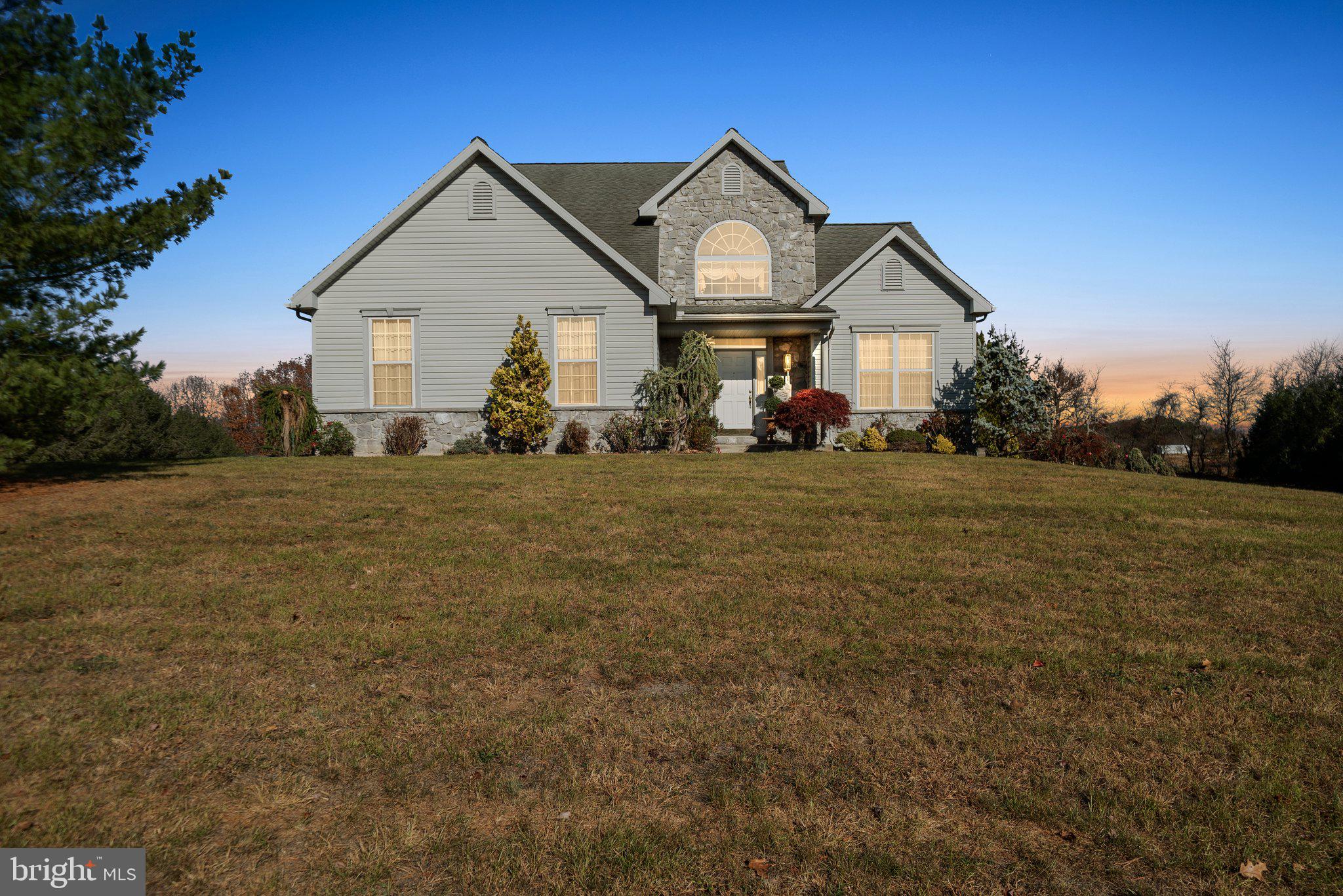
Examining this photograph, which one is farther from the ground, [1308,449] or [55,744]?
[1308,449]

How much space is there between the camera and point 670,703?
4395 millimetres

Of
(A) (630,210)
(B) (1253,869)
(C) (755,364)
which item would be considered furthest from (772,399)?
(B) (1253,869)

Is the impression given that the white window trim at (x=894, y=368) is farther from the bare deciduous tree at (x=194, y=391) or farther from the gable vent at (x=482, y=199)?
the bare deciduous tree at (x=194, y=391)

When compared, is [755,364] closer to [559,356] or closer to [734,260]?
[734,260]

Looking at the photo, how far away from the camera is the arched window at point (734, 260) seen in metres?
20.9

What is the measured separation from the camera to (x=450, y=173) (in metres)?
18.1

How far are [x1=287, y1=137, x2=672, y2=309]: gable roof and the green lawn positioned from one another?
33.7 ft

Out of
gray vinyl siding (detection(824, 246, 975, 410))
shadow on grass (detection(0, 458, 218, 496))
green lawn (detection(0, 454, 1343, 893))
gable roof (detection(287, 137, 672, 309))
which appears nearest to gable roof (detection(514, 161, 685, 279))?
gable roof (detection(287, 137, 672, 309))

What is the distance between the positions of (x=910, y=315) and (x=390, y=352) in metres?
13.4

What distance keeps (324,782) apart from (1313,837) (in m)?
4.26

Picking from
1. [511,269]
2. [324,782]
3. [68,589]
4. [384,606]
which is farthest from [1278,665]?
[511,269]

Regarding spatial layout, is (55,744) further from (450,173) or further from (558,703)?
(450,173)

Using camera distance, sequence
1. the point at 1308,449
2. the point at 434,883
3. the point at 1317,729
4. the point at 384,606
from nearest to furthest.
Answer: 1. the point at 434,883
2. the point at 1317,729
3. the point at 384,606
4. the point at 1308,449

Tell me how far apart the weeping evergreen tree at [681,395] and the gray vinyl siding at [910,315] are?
410 cm
